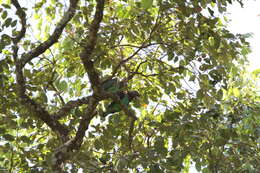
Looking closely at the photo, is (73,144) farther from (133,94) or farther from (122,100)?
(133,94)

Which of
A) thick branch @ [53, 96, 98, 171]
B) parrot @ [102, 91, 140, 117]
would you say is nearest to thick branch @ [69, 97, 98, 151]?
thick branch @ [53, 96, 98, 171]

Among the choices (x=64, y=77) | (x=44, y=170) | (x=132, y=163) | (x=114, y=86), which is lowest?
(x=132, y=163)

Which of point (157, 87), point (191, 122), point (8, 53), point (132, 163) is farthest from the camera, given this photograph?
point (157, 87)

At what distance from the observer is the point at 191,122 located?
292 centimetres

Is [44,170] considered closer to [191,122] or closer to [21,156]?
[21,156]

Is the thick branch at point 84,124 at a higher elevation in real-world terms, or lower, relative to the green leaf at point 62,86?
lower

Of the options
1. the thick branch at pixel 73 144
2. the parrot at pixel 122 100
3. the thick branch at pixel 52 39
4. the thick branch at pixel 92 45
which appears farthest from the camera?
the parrot at pixel 122 100

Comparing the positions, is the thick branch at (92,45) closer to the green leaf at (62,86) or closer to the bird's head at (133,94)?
the green leaf at (62,86)

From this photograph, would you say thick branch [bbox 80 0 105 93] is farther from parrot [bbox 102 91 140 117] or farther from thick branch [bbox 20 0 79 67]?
parrot [bbox 102 91 140 117]

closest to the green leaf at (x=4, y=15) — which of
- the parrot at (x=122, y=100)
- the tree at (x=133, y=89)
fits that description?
the tree at (x=133, y=89)

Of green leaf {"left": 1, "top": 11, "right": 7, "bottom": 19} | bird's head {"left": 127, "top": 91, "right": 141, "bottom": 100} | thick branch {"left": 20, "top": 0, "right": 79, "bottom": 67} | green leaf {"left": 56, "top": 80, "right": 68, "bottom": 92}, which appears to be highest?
green leaf {"left": 1, "top": 11, "right": 7, "bottom": 19}

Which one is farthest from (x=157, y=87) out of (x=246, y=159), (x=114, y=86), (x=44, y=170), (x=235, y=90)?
(x=44, y=170)

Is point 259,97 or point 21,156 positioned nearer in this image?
point 21,156

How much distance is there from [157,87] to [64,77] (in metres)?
0.90
